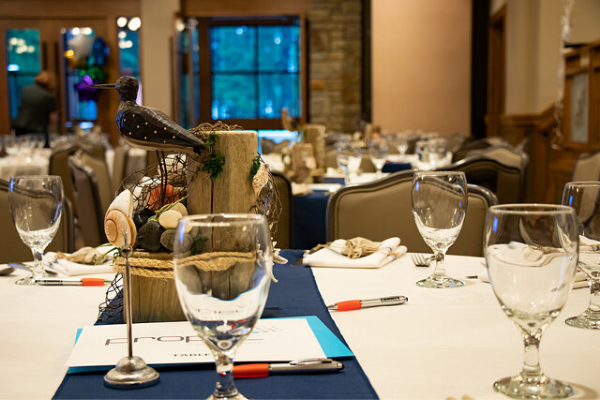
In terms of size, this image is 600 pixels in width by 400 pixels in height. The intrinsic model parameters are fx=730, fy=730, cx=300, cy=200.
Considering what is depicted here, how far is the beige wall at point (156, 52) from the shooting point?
12242 millimetres

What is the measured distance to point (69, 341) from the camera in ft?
3.42

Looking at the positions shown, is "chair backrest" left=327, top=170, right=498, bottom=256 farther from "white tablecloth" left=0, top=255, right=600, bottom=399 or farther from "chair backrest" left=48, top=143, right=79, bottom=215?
"chair backrest" left=48, top=143, right=79, bottom=215

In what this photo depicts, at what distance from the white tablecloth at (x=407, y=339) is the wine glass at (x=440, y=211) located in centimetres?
5

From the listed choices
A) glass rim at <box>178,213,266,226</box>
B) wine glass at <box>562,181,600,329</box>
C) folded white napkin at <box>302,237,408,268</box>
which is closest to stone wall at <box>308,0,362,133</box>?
folded white napkin at <box>302,237,408,268</box>

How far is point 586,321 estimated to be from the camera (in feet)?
3.58

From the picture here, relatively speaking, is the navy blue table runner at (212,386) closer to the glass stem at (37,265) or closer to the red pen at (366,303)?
the red pen at (366,303)

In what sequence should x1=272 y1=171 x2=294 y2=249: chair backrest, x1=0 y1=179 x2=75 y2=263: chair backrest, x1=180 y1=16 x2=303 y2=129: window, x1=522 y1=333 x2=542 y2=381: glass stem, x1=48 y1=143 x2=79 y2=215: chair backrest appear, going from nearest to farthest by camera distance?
x1=522 y1=333 x2=542 y2=381: glass stem < x1=0 y1=179 x2=75 y2=263: chair backrest < x1=272 y1=171 x2=294 y2=249: chair backrest < x1=48 y1=143 x2=79 y2=215: chair backrest < x1=180 y1=16 x2=303 y2=129: window

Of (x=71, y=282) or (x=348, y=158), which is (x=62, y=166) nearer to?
(x=348, y=158)

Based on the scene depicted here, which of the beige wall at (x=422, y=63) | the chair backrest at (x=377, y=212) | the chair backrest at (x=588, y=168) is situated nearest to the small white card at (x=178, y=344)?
the chair backrest at (x=377, y=212)

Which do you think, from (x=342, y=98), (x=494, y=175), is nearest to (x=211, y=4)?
(x=342, y=98)

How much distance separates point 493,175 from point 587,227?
2313mm

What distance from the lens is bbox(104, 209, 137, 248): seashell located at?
89 cm

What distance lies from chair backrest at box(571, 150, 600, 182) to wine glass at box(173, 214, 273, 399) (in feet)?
10.9

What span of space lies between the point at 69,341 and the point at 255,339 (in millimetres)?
Result: 277
